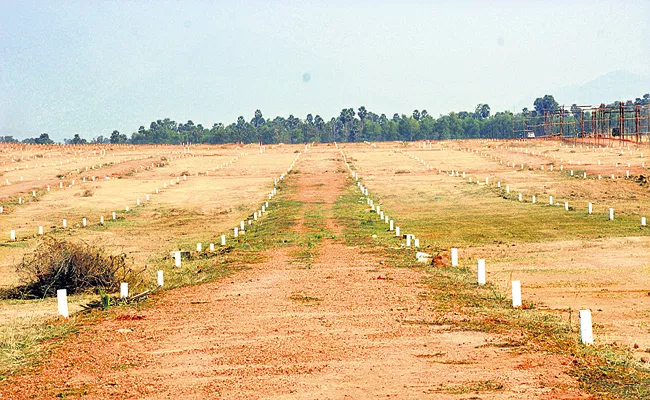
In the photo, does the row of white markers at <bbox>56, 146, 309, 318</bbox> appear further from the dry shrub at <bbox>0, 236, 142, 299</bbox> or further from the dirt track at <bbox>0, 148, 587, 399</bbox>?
the dry shrub at <bbox>0, 236, 142, 299</bbox>

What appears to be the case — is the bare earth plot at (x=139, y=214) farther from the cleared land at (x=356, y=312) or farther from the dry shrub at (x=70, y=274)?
the dry shrub at (x=70, y=274)

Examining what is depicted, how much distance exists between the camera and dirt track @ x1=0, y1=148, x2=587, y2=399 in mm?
13188

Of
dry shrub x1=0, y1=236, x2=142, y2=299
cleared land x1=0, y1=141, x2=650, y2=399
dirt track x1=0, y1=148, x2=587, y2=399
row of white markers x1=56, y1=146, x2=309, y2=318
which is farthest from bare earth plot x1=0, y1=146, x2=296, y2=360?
dirt track x1=0, y1=148, x2=587, y2=399

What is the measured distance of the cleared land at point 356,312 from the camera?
1370 cm

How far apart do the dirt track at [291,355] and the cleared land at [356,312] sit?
5 centimetres

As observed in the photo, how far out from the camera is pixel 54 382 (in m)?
14.1

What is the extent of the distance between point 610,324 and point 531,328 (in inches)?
77.1

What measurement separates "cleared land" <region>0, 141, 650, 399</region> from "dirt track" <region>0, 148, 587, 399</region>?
48mm

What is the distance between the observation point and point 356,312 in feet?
Result: 65.6

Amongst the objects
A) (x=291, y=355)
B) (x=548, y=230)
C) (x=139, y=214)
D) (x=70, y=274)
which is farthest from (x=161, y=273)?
(x=139, y=214)

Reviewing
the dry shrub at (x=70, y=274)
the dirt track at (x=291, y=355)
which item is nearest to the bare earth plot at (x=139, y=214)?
the dry shrub at (x=70, y=274)

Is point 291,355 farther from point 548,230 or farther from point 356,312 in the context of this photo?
point 548,230

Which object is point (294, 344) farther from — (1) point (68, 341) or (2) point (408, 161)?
(2) point (408, 161)

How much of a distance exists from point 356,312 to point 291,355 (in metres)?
4.65
